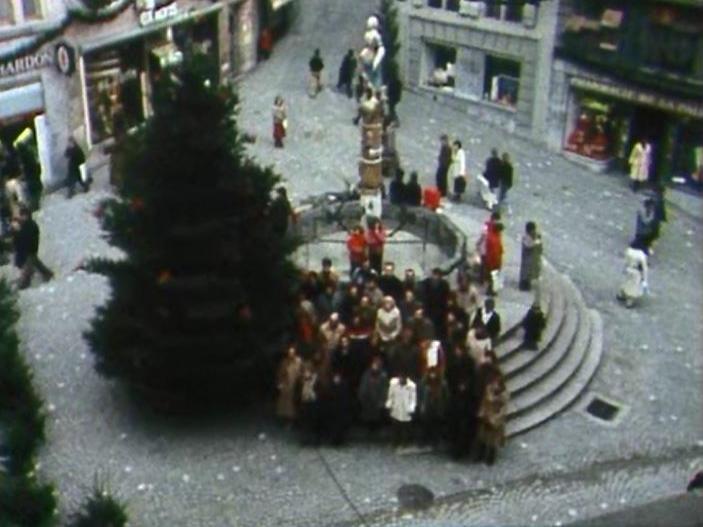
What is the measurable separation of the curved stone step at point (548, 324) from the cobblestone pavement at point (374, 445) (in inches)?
42.2

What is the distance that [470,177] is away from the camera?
29.9 m

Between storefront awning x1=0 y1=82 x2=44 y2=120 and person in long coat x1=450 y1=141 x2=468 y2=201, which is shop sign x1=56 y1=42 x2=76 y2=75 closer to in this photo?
storefront awning x1=0 y1=82 x2=44 y2=120

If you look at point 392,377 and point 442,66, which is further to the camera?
point 442,66

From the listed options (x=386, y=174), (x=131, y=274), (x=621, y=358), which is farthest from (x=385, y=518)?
(x=386, y=174)

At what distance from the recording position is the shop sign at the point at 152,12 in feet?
101

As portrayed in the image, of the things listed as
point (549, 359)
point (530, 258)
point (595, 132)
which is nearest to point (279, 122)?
point (595, 132)

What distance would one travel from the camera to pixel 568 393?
65.3 ft

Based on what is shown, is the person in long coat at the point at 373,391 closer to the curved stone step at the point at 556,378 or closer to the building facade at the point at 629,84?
the curved stone step at the point at 556,378

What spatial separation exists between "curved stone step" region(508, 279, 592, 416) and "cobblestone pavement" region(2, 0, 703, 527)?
17.6 inches

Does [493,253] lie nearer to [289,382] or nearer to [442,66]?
[289,382]

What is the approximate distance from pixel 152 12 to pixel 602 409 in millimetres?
17676

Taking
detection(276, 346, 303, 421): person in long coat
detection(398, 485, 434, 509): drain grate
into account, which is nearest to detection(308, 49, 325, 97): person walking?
detection(276, 346, 303, 421): person in long coat

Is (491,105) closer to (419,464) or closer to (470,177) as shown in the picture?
(470,177)

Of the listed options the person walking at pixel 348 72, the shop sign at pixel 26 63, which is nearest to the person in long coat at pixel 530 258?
the shop sign at pixel 26 63
